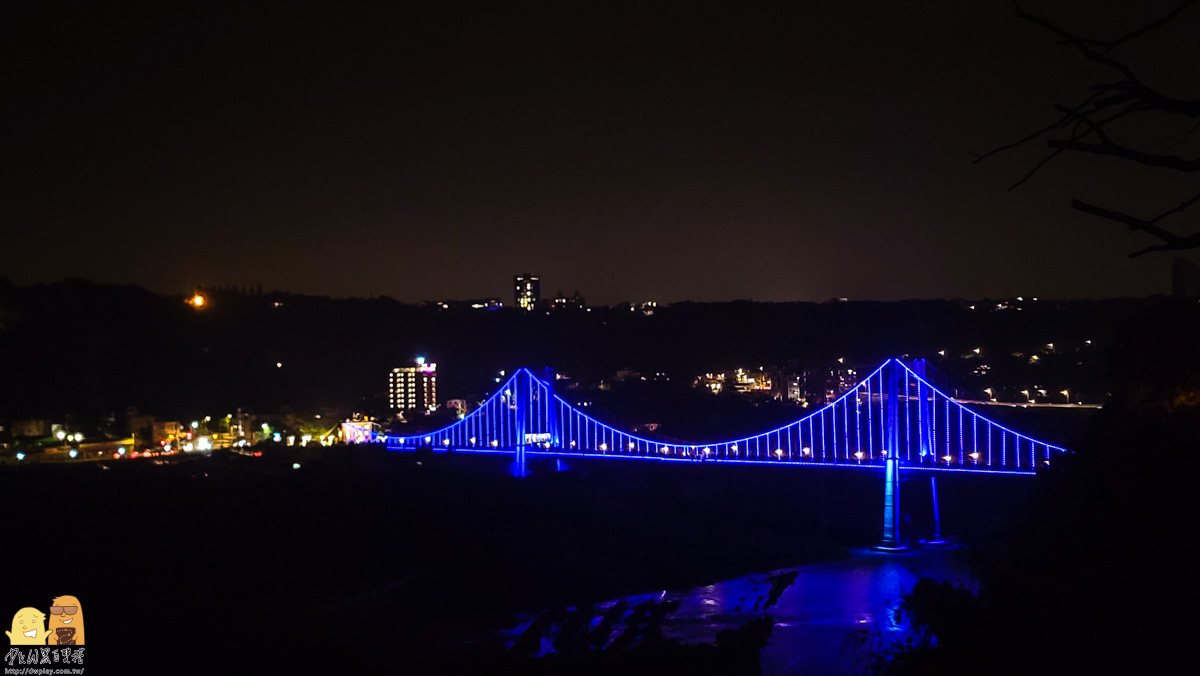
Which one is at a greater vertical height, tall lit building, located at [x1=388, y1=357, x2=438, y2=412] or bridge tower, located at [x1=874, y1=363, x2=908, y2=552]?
tall lit building, located at [x1=388, y1=357, x2=438, y2=412]

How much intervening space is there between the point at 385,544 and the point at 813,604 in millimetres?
8905

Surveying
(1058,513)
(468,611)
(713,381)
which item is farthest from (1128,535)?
(713,381)

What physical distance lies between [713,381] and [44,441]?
33.9 metres

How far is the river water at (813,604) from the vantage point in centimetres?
1559

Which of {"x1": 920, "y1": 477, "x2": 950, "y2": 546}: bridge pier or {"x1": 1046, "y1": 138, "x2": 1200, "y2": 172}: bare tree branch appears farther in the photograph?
{"x1": 920, "y1": 477, "x2": 950, "y2": 546}: bridge pier

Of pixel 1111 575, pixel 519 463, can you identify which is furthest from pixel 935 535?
pixel 1111 575

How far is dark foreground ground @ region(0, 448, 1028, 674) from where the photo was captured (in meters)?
14.6

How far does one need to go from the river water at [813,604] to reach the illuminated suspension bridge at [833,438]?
2557 mm

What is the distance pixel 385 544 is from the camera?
22703 mm

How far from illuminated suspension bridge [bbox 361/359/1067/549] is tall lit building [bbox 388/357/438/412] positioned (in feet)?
37.7

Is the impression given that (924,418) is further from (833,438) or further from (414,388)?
(414,388)

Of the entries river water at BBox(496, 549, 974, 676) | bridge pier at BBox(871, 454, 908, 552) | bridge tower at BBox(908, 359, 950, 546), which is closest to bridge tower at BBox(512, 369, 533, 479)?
bridge pier at BBox(871, 454, 908, 552)

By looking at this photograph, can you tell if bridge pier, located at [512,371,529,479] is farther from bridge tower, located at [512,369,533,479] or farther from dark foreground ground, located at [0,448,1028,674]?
dark foreground ground, located at [0,448,1028,674]

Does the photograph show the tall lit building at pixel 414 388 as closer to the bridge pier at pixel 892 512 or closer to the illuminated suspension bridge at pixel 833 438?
the illuminated suspension bridge at pixel 833 438
